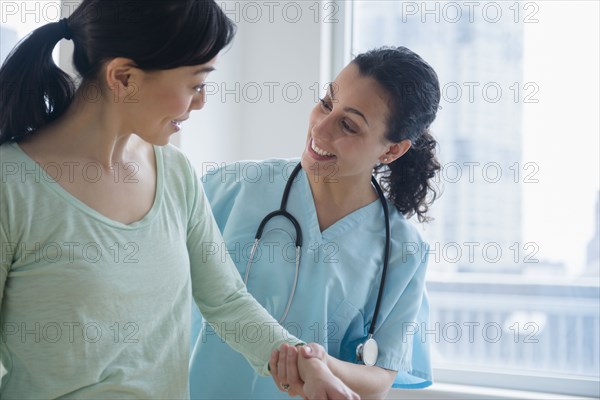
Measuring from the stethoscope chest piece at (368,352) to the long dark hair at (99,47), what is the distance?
68 centimetres

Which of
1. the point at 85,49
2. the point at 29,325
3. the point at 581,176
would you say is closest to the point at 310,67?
the point at 581,176

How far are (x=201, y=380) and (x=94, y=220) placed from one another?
1.91 ft

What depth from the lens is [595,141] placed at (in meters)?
2.13

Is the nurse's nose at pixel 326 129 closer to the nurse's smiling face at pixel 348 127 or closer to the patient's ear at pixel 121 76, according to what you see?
the nurse's smiling face at pixel 348 127

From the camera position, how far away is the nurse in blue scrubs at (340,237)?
1493 mm

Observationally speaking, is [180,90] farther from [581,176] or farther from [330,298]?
[581,176]

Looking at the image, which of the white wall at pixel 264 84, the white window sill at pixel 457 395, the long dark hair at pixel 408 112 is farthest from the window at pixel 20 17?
the white window sill at pixel 457 395

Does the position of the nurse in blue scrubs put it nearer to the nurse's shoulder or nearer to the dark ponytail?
the nurse's shoulder

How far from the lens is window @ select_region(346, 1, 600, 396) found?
2141 mm

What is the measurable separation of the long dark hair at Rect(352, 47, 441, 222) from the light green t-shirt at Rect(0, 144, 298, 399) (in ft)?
1.69

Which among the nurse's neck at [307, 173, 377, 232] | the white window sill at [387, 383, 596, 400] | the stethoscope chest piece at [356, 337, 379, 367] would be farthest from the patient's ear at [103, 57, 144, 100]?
the white window sill at [387, 383, 596, 400]

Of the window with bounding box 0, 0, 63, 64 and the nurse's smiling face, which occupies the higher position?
the window with bounding box 0, 0, 63, 64

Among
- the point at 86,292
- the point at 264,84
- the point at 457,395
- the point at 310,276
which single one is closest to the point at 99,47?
the point at 86,292

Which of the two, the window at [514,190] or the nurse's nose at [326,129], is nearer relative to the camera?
the nurse's nose at [326,129]
